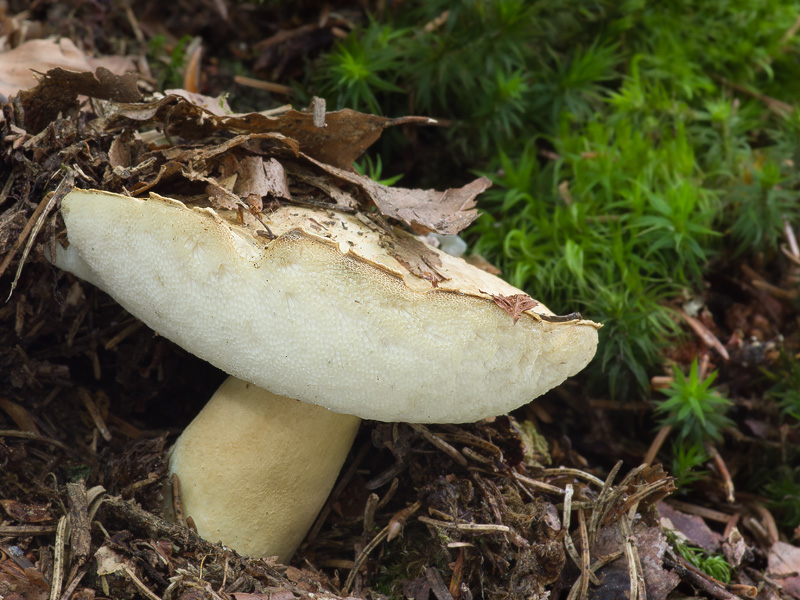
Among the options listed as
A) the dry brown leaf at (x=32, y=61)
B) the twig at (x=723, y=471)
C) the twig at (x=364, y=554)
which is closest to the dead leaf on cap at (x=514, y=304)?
the twig at (x=364, y=554)

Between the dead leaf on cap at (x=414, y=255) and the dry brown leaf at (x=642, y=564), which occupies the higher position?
the dead leaf on cap at (x=414, y=255)

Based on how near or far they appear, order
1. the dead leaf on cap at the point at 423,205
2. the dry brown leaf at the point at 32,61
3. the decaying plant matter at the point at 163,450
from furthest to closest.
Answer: the dry brown leaf at the point at 32,61 < the dead leaf on cap at the point at 423,205 < the decaying plant matter at the point at 163,450

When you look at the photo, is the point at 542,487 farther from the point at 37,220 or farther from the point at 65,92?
the point at 65,92

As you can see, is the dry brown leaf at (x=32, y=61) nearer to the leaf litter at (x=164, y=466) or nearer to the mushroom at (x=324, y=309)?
the leaf litter at (x=164, y=466)

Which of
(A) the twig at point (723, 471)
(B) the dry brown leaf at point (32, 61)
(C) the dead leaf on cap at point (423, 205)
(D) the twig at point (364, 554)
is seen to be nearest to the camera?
(C) the dead leaf on cap at point (423, 205)

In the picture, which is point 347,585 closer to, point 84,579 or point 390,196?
point 84,579

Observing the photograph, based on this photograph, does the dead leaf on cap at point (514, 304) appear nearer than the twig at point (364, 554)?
Yes

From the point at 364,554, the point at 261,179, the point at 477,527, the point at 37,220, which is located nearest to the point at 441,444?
the point at 477,527

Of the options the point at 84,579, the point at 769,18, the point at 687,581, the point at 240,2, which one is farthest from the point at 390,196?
the point at 769,18
